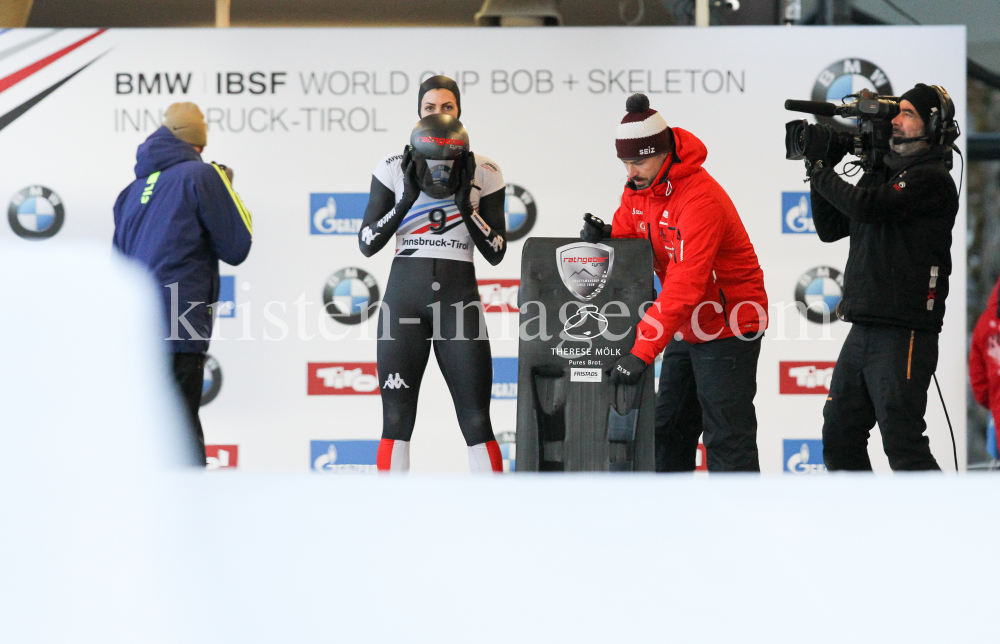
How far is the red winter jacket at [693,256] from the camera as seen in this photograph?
294cm

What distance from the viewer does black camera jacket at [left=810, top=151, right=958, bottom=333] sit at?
2.94 meters

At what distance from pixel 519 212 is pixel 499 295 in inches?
15.6

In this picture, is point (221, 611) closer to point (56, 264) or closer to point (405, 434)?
point (56, 264)

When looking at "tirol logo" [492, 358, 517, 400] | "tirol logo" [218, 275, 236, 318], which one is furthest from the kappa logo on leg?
"tirol logo" [218, 275, 236, 318]

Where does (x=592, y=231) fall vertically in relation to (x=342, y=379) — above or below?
above

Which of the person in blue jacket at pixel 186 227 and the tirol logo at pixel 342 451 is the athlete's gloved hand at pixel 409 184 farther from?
the tirol logo at pixel 342 451

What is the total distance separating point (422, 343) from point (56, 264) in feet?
9.79

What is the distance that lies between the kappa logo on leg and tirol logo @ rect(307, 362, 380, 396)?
1.03m

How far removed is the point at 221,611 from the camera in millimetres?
412

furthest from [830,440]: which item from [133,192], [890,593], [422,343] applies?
[890,593]

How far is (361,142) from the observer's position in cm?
441

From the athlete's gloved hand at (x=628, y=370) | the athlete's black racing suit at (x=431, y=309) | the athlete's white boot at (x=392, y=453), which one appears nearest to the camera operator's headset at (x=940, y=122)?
the athlete's gloved hand at (x=628, y=370)

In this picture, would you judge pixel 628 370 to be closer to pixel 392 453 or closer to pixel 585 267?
pixel 585 267

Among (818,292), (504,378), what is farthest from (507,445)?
(818,292)
